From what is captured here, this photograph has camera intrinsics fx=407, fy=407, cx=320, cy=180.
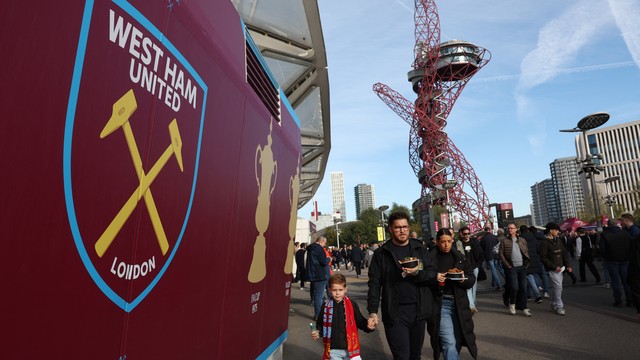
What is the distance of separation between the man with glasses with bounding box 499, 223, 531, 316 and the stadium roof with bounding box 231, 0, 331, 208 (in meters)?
4.88

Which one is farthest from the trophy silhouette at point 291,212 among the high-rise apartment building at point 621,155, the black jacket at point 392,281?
the high-rise apartment building at point 621,155

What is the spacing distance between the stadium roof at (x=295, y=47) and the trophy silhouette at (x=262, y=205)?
2.80m

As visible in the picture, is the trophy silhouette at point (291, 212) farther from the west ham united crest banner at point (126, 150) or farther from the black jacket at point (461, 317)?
the west ham united crest banner at point (126, 150)

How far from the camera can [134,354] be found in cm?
169

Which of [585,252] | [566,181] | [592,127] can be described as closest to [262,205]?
[585,252]

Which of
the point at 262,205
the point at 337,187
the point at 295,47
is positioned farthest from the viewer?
the point at 337,187

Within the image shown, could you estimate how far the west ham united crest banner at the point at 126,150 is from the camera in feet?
4.43

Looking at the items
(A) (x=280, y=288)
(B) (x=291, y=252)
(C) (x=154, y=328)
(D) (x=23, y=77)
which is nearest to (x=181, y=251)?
(C) (x=154, y=328)

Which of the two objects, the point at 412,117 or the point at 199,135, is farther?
the point at 412,117

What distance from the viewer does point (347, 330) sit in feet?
12.4

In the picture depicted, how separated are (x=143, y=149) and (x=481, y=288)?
495 inches

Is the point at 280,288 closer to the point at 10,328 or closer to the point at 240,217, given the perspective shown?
the point at 240,217

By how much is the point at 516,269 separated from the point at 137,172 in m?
7.84

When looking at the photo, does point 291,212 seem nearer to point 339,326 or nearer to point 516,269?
point 339,326
